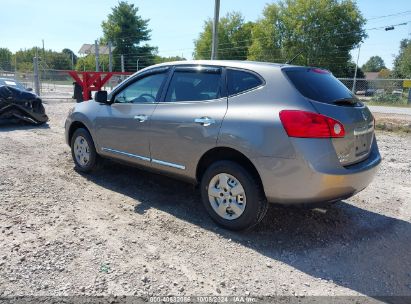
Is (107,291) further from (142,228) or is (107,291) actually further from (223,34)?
(223,34)

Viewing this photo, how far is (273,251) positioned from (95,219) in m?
1.91

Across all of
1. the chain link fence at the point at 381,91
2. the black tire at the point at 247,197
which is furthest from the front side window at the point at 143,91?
the chain link fence at the point at 381,91

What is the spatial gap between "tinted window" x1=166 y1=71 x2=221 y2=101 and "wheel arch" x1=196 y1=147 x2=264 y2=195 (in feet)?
1.92

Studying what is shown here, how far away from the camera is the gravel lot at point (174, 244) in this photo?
113 inches

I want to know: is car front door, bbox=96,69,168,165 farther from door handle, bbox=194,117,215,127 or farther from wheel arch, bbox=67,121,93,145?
door handle, bbox=194,117,215,127

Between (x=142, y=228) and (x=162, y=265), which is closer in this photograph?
(x=162, y=265)

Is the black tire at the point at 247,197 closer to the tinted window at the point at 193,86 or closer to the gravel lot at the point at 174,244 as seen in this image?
the gravel lot at the point at 174,244

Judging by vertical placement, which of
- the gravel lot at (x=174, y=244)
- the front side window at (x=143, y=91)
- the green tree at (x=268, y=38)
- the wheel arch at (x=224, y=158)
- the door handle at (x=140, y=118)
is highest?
the green tree at (x=268, y=38)

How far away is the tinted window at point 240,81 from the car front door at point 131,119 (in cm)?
99

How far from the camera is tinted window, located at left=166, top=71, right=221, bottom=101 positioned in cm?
392

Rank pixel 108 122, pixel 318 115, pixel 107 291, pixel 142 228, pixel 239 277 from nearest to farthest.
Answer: pixel 107 291, pixel 239 277, pixel 318 115, pixel 142 228, pixel 108 122

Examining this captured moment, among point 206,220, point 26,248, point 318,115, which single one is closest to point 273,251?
point 206,220

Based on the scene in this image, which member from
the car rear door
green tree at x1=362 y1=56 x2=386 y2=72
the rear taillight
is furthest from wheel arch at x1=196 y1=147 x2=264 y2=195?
green tree at x1=362 y1=56 x2=386 y2=72

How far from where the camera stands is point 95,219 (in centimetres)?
394
